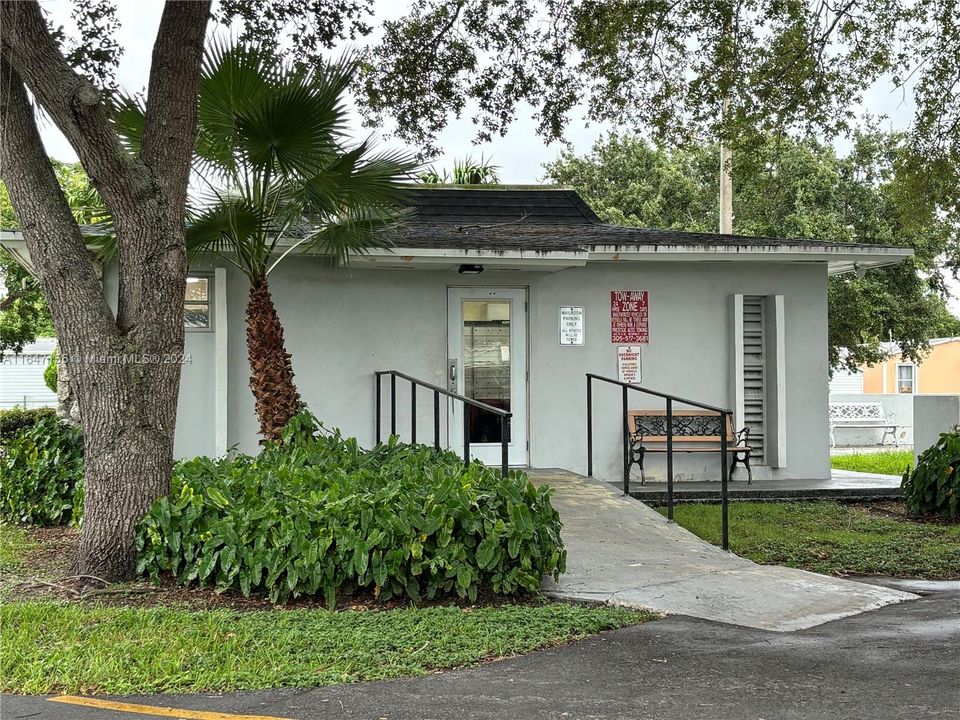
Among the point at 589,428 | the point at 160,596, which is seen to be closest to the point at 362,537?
the point at 160,596

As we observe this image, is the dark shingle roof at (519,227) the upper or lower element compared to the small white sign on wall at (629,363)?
upper

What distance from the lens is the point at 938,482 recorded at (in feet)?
33.1

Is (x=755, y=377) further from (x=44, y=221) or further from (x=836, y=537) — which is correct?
(x=44, y=221)

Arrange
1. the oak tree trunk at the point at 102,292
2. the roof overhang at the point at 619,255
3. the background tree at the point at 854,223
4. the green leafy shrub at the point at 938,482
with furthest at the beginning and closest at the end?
the background tree at the point at 854,223, the roof overhang at the point at 619,255, the green leafy shrub at the point at 938,482, the oak tree trunk at the point at 102,292

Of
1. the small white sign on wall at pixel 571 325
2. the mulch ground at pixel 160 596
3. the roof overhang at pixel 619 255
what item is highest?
the roof overhang at pixel 619 255

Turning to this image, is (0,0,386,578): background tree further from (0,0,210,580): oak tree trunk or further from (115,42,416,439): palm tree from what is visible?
(115,42,416,439): palm tree

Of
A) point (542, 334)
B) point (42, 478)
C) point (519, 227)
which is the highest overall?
point (519, 227)

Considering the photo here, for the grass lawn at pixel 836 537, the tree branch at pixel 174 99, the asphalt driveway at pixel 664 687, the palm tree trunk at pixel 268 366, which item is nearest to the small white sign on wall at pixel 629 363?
the grass lawn at pixel 836 537

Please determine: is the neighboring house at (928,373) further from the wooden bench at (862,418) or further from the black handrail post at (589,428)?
the black handrail post at (589,428)

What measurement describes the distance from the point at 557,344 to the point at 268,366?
3954 mm

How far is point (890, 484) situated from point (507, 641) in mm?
8533

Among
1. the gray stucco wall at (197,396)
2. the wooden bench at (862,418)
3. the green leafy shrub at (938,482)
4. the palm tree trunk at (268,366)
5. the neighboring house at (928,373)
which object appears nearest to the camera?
the palm tree trunk at (268,366)

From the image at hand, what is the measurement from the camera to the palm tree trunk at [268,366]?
8.72m

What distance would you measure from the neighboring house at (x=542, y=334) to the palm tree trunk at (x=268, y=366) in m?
1.92
